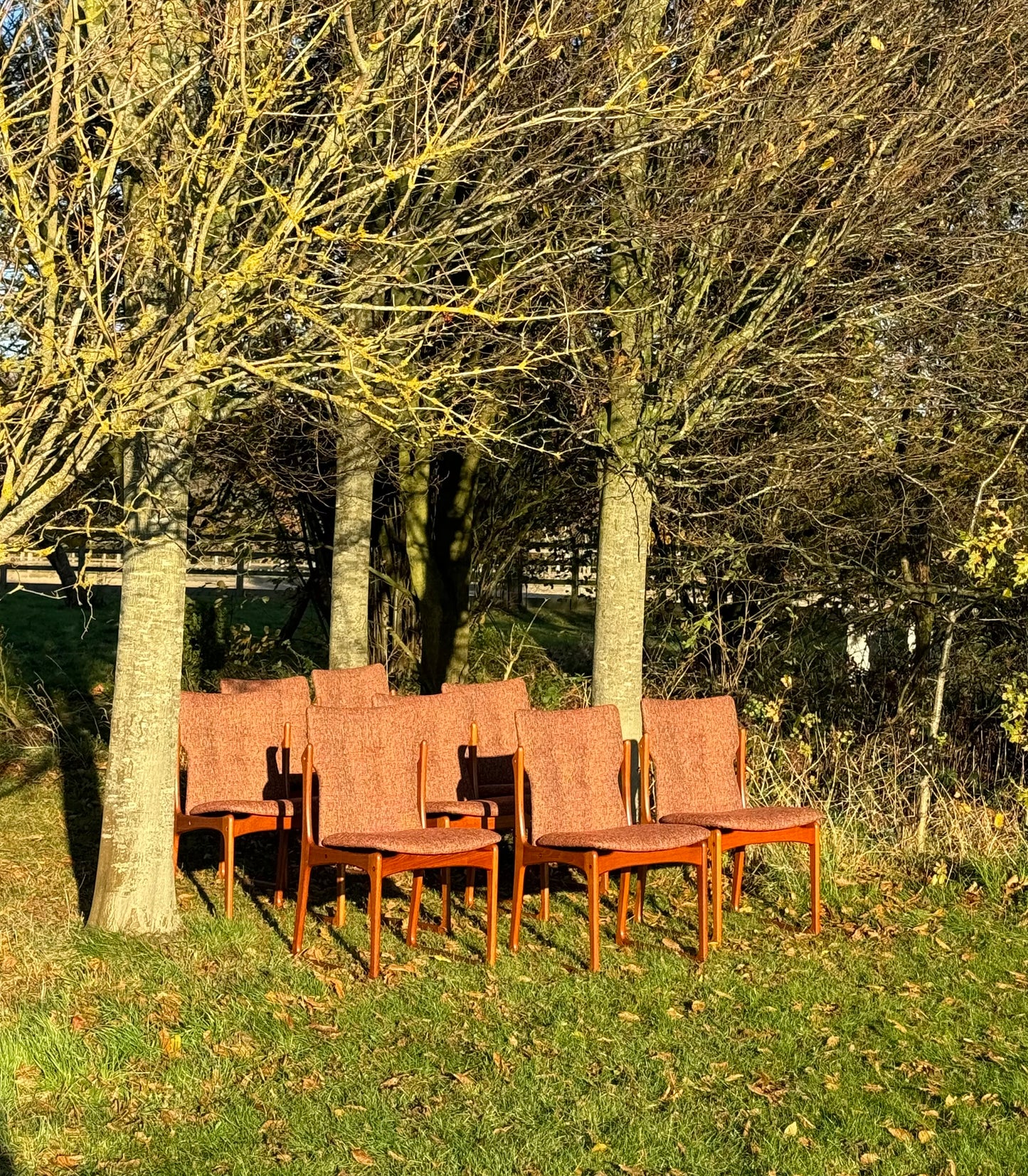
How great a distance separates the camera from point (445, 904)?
310 inches

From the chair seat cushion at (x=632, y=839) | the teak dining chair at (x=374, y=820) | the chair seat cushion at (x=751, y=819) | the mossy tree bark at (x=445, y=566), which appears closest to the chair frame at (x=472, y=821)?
the teak dining chair at (x=374, y=820)

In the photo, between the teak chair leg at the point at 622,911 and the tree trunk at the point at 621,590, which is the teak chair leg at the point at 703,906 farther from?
the tree trunk at the point at 621,590

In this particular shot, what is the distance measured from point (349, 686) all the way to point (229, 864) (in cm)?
178

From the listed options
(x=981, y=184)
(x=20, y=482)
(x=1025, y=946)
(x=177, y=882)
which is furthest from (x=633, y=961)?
(x=981, y=184)

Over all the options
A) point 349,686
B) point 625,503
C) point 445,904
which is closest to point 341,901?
point 445,904

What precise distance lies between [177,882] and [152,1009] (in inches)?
92.2

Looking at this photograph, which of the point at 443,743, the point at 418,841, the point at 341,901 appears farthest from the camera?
the point at 443,743

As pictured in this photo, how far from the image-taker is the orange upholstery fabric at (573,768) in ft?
25.2

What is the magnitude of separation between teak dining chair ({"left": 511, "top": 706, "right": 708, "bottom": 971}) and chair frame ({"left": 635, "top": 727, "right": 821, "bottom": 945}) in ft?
0.36

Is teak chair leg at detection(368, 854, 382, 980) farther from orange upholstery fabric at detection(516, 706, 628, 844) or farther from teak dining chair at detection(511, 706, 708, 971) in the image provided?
orange upholstery fabric at detection(516, 706, 628, 844)

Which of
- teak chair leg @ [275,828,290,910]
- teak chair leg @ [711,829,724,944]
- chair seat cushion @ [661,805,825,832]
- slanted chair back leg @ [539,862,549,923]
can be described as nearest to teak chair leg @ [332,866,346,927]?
teak chair leg @ [275,828,290,910]

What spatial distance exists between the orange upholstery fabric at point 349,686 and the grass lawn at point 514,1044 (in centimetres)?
116

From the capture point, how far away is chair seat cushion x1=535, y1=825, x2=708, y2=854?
7.23m

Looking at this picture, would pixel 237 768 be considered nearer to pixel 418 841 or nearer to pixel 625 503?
pixel 418 841
